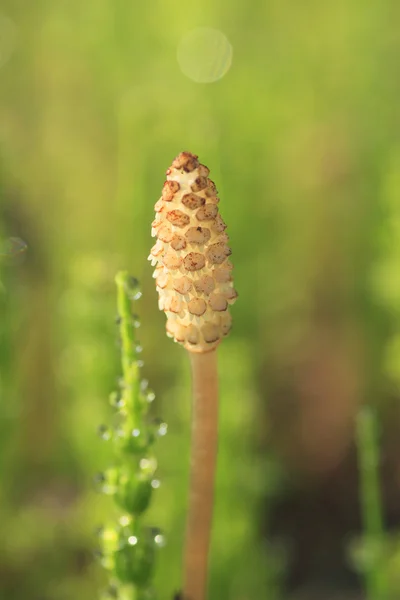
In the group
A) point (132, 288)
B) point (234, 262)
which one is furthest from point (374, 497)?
point (234, 262)

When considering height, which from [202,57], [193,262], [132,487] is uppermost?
[202,57]

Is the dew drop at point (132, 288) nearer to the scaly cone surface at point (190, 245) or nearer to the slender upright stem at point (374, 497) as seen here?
the scaly cone surface at point (190, 245)

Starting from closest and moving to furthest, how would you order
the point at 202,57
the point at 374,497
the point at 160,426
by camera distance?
the point at 160,426 < the point at 374,497 < the point at 202,57

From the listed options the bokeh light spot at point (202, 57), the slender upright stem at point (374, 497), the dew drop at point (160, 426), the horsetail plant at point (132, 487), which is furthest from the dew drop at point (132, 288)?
the bokeh light spot at point (202, 57)

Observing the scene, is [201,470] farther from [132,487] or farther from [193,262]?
[193,262]

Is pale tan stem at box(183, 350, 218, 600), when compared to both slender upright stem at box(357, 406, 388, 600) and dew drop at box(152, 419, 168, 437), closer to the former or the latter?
dew drop at box(152, 419, 168, 437)

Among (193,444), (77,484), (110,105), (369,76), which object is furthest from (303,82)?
(193,444)

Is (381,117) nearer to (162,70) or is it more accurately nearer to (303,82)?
(303,82)
